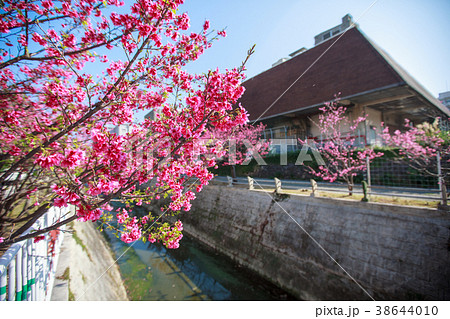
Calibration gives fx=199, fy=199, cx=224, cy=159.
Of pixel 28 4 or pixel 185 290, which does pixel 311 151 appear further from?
pixel 28 4

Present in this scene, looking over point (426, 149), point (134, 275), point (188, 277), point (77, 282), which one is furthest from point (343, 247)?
point (134, 275)

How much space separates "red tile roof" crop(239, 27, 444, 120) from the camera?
12234mm

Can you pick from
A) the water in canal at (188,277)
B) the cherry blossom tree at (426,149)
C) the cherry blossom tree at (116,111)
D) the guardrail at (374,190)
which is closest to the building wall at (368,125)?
the cherry blossom tree at (426,149)

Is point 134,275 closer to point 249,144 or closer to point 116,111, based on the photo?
point 116,111

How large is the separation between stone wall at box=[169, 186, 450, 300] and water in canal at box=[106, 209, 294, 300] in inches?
23.2

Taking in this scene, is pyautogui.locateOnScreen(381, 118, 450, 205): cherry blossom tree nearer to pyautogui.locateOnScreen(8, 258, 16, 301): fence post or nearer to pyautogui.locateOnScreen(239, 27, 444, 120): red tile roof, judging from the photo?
pyautogui.locateOnScreen(239, 27, 444, 120): red tile roof

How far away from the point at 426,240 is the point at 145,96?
26.4 ft

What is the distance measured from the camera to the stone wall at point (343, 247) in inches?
211

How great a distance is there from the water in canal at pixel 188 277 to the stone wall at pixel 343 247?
589mm

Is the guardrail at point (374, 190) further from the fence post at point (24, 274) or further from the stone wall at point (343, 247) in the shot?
the fence post at point (24, 274)

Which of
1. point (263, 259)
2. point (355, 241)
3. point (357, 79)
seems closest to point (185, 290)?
point (263, 259)

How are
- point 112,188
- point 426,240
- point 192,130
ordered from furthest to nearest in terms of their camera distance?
point 426,240, point 192,130, point 112,188

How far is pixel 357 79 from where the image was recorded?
1280cm

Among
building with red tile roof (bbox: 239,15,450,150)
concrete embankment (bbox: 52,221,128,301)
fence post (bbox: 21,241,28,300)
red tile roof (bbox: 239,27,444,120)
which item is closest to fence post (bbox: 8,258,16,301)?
fence post (bbox: 21,241,28,300)
